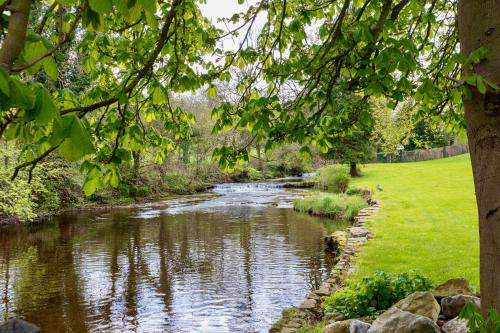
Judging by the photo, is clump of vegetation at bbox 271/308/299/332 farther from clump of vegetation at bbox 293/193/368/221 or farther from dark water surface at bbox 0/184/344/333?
clump of vegetation at bbox 293/193/368/221

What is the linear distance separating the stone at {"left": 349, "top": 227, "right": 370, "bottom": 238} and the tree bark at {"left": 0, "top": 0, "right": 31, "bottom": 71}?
1472cm

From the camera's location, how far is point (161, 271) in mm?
13406

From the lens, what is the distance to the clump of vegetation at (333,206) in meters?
22.1

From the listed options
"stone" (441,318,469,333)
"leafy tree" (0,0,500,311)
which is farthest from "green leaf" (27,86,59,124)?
"stone" (441,318,469,333)

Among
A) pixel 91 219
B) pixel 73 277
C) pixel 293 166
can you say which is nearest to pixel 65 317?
pixel 73 277

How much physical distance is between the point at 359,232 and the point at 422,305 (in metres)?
9.74

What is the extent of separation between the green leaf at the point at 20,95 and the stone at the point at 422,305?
5.71 m

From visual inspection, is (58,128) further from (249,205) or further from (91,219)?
(249,205)

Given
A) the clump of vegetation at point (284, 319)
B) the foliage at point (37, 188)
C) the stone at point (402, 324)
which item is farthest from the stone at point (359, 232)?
the foliage at point (37, 188)

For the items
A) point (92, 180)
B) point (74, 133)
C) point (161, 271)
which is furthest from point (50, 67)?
point (161, 271)

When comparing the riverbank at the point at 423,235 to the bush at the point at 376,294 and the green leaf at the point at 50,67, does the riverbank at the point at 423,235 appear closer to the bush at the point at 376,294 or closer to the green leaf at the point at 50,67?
the bush at the point at 376,294

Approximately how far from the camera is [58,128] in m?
1.54

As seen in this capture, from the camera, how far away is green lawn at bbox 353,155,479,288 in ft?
33.5

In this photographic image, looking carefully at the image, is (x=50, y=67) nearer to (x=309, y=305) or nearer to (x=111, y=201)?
(x=309, y=305)
